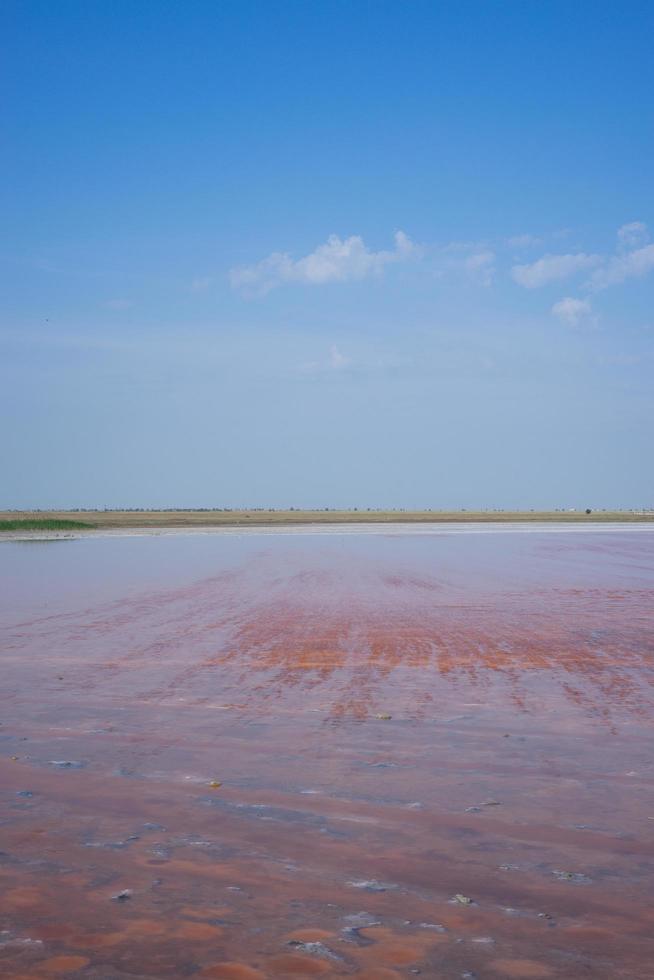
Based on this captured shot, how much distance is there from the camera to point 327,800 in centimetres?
539

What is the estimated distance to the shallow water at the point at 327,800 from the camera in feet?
11.9

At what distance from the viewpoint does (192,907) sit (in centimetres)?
392

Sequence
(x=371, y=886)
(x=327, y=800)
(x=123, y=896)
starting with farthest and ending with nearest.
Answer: (x=327, y=800) < (x=371, y=886) < (x=123, y=896)

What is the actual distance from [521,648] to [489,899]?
23.9 ft

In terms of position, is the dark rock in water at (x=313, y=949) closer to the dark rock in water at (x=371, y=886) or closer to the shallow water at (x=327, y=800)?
the shallow water at (x=327, y=800)

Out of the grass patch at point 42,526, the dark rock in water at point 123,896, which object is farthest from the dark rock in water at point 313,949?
the grass patch at point 42,526

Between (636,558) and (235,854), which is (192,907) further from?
(636,558)

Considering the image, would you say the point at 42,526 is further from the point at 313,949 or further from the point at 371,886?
the point at 313,949

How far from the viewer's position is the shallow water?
3613 mm

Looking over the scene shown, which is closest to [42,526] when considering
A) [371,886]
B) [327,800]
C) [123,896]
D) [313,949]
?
[327,800]

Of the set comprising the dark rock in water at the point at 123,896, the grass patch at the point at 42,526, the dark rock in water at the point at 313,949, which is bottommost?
the dark rock in water at the point at 313,949

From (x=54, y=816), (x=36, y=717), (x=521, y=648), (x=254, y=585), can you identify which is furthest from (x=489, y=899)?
(x=254, y=585)

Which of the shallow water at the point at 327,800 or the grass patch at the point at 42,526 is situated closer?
the shallow water at the point at 327,800

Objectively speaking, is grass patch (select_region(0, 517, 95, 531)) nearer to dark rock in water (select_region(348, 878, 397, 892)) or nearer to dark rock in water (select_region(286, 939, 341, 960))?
dark rock in water (select_region(348, 878, 397, 892))
